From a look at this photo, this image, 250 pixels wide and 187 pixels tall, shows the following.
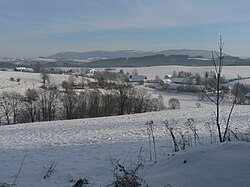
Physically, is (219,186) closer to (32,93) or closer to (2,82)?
(32,93)

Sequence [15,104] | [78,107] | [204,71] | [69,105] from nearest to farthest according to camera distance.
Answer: [78,107] < [69,105] < [15,104] < [204,71]

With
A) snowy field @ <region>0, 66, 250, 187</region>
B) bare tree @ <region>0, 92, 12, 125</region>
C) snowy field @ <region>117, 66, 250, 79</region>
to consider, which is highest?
snowy field @ <region>117, 66, 250, 79</region>

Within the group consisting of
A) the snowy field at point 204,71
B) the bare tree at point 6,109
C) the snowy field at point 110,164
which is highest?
the snowy field at point 204,71

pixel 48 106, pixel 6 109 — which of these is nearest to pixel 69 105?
pixel 48 106

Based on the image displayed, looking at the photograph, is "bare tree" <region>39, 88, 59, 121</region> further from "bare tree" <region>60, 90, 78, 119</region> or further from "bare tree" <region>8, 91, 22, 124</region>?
"bare tree" <region>8, 91, 22, 124</region>

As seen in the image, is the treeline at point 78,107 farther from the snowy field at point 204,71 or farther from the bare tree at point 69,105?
the snowy field at point 204,71

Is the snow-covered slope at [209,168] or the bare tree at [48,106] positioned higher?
the snow-covered slope at [209,168]

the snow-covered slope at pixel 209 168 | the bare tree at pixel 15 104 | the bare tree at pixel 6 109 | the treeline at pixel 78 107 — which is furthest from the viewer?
the bare tree at pixel 15 104

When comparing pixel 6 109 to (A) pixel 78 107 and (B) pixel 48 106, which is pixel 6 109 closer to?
(B) pixel 48 106

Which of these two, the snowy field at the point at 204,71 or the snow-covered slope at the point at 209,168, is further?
the snowy field at the point at 204,71

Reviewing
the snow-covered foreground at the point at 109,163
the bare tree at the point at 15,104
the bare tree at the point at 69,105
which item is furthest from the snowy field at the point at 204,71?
the snow-covered foreground at the point at 109,163

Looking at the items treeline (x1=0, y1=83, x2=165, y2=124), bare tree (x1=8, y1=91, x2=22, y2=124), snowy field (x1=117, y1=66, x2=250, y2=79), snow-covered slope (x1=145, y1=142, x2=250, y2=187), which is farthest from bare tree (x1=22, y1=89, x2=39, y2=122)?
snowy field (x1=117, y1=66, x2=250, y2=79)

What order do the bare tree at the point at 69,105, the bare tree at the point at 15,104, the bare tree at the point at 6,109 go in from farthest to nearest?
the bare tree at the point at 15,104
the bare tree at the point at 6,109
the bare tree at the point at 69,105

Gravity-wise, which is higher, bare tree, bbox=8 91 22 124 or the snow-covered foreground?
the snow-covered foreground
